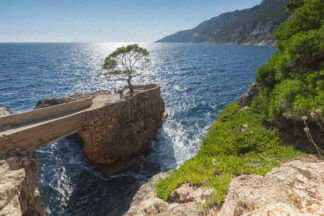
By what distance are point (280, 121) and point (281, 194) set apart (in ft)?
35.1

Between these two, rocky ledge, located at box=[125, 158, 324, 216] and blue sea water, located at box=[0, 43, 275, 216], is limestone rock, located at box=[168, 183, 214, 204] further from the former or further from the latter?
blue sea water, located at box=[0, 43, 275, 216]

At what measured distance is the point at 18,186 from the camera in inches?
287

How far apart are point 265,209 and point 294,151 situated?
8627 mm

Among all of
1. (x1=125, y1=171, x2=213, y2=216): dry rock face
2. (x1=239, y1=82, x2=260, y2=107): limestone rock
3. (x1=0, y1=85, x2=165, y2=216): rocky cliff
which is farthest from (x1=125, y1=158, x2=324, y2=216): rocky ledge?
(x1=239, y1=82, x2=260, y2=107): limestone rock

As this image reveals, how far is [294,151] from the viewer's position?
9.38 meters

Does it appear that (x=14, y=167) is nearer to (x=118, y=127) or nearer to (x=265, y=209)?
(x=118, y=127)

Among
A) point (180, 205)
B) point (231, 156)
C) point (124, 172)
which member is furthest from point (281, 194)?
point (124, 172)

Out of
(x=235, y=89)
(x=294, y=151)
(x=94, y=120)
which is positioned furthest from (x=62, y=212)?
(x=235, y=89)

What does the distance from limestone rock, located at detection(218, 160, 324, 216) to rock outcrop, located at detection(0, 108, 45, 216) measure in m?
6.20

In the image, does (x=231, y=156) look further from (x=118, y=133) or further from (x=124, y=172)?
(x=124, y=172)

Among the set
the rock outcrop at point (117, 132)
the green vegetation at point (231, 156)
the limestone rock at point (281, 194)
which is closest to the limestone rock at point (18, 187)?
the rock outcrop at point (117, 132)

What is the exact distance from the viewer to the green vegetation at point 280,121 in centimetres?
822

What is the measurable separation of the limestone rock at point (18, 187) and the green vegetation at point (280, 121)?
5.31 m

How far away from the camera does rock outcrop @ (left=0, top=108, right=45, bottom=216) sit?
538 centimetres
